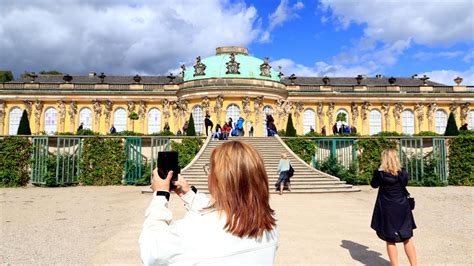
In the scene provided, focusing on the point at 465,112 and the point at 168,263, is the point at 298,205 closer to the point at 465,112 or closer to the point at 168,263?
the point at 168,263

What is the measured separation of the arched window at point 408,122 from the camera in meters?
40.2

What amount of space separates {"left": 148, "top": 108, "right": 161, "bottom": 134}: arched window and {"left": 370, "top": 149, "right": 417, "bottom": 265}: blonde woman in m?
35.7

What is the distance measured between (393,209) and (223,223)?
11.7 feet

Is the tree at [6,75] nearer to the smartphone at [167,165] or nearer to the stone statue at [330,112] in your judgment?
the stone statue at [330,112]

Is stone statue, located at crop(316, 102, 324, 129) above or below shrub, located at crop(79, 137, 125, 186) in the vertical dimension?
above

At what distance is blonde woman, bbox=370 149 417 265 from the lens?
15.0 ft

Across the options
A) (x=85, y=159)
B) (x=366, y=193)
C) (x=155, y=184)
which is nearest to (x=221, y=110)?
(x=85, y=159)

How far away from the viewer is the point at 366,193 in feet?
45.2

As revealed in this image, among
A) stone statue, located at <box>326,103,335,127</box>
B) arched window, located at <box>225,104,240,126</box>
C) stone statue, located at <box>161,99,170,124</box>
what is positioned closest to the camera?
arched window, located at <box>225,104,240,126</box>

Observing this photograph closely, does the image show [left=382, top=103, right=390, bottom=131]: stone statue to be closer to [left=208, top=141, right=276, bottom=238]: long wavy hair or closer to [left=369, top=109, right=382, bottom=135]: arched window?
[left=369, top=109, right=382, bottom=135]: arched window

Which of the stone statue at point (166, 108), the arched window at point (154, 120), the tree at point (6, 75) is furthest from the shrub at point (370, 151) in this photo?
the tree at point (6, 75)

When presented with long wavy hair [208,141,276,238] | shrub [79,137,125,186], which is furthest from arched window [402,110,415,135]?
long wavy hair [208,141,276,238]

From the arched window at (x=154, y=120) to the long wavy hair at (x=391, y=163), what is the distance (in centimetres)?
3565

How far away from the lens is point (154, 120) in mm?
38969
